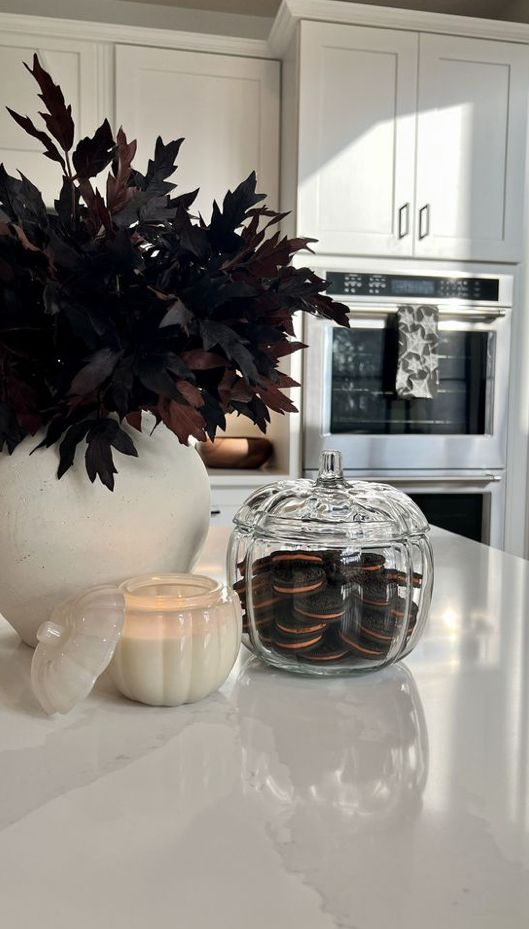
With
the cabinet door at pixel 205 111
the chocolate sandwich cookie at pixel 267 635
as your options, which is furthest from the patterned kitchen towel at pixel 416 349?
the chocolate sandwich cookie at pixel 267 635

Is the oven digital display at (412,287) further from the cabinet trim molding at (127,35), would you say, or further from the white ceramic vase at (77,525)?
the white ceramic vase at (77,525)

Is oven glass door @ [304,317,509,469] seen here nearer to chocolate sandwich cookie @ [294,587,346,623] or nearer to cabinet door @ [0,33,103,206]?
cabinet door @ [0,33,103,206]

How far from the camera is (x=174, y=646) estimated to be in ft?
1.86

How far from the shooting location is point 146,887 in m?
0.36

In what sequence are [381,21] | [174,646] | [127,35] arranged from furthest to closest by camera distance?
[127,35] < [381,21] < [174,646]

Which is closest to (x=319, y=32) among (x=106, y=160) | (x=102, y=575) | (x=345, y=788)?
(x=106, y=160)

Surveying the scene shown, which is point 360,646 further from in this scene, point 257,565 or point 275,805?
point 275,805

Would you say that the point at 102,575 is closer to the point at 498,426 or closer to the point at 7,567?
the point at 7,567

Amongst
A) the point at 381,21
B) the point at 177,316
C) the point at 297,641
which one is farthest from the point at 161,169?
the point at 381,21

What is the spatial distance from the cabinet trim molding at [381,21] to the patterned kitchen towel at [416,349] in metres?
0.94

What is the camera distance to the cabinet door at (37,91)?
A: 2701 mm

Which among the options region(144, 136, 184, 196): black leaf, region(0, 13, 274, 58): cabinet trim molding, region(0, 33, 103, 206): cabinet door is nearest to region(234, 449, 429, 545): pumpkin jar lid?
region(144, 136, 184, 196): black leaf

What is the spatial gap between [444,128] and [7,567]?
2.54 meters

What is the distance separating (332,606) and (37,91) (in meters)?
2.66
